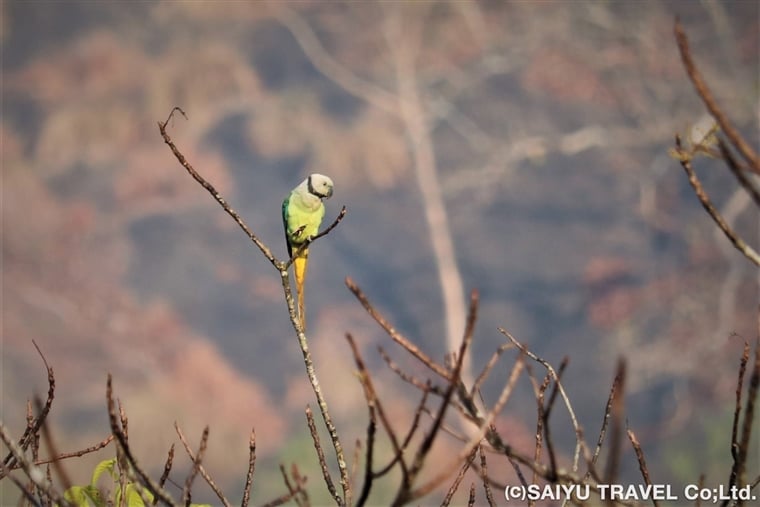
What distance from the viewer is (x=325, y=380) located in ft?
12.6

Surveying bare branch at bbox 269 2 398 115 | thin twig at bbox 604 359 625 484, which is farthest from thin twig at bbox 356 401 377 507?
bare branch at bbox 269 2 398 115

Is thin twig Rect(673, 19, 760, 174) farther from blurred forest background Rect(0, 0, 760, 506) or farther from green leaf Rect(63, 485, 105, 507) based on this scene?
blurred forest background Rect(0, 0, 760, 506)

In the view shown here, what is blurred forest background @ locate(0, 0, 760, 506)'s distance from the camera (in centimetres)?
380

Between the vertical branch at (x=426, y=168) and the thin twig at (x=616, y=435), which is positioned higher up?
the vertical branch at (x=426, y=168)

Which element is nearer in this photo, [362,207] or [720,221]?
[720,221]

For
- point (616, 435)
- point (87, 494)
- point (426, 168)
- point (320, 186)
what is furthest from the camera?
point (426, 168)

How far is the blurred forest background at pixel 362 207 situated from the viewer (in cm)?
380

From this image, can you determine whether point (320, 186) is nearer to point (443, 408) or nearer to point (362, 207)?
point (443, 408)

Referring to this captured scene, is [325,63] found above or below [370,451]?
above

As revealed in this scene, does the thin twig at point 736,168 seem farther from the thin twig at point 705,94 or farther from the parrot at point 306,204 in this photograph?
the parrot at point 306,204

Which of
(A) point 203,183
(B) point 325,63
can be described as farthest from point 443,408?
(B) point 325,63

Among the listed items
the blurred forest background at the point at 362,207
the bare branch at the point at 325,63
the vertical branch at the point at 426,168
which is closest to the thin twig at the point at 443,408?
the blurred forest background at the point at 362,207

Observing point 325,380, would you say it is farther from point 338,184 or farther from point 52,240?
point 52,240

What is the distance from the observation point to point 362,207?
4.21 meters
